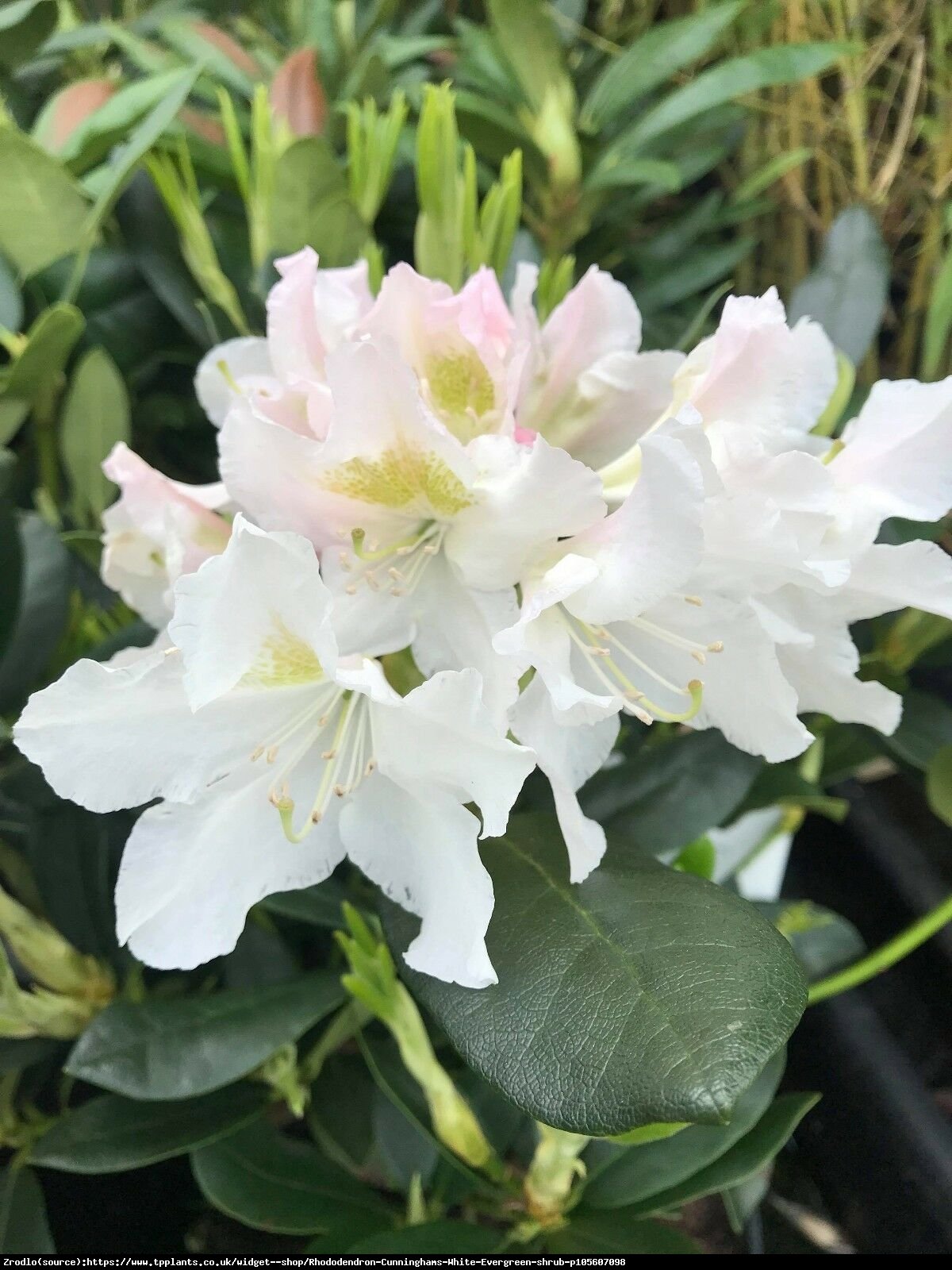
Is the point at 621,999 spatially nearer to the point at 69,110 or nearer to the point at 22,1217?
the point at 22,1217

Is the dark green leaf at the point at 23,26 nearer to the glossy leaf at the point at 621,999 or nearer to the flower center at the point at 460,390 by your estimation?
the flower center at the point at 460,390

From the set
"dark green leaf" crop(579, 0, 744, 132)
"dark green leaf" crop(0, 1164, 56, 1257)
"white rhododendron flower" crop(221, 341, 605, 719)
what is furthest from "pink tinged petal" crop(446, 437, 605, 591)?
"dark green leaf" crop(579, 0, 744, 132)

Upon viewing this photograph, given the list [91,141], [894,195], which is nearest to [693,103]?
[894,195]

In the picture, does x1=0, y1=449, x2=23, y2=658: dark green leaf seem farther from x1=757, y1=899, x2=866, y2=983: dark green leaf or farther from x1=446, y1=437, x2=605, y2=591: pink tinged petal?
x1=757, y1=899, x2=866, y2=983: dark green leaf

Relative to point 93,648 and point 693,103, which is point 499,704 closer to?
point 93,648

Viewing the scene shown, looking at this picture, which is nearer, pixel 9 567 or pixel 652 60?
pixel 9 567

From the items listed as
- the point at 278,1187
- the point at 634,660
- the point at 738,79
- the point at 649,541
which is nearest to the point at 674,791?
the point at 634,660

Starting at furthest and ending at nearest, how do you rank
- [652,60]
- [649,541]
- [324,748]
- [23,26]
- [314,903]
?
1. [652,60]
2. [23,26]
3. [314,903]
4. [324,748]
5. [649,541]
